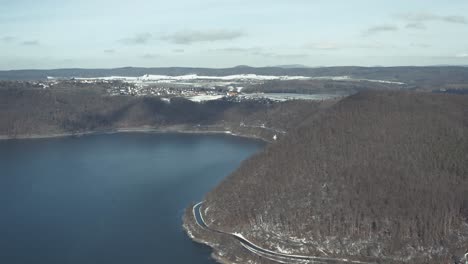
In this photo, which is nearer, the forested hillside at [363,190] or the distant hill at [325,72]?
the forested hillside at [363,190]

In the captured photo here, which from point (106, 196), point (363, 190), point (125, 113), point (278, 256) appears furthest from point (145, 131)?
point (278, 256)

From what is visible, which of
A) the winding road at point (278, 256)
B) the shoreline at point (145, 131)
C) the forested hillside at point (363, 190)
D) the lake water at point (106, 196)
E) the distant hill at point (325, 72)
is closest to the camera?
the winding road at point (278, 256)

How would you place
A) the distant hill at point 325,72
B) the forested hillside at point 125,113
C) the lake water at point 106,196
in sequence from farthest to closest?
the distant hill at point 325,72
the forested hillside at point 125,113
the lake water at point 106,196

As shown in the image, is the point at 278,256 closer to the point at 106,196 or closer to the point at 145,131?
the point at 106,196

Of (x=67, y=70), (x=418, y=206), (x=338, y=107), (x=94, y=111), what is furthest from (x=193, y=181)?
(x=67, y=70)

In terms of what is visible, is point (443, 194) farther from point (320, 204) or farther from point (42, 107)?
point (42, 107)

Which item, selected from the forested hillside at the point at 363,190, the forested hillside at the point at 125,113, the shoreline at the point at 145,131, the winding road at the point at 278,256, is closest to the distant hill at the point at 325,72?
the forested hillside at the point at 125,113

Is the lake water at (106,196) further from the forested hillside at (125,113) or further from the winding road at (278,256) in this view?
the forested hillside at (125,113)
